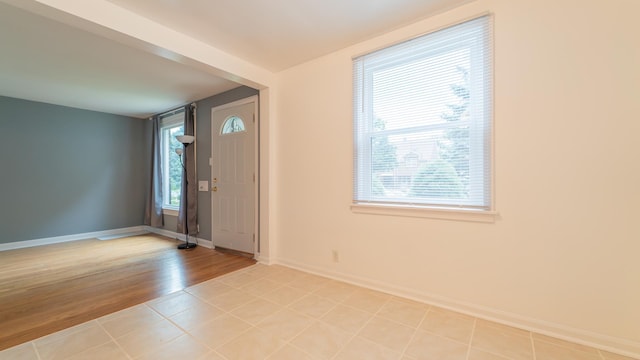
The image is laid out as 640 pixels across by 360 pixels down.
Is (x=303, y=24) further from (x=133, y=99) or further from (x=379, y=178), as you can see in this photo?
(x=133, y=99)

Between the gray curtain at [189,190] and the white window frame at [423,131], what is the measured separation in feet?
10.7

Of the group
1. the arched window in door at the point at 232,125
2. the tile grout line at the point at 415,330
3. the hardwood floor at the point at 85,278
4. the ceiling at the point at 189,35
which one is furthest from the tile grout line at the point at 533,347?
the arched window in door at the point at 232,125

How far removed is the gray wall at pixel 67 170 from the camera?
451cm

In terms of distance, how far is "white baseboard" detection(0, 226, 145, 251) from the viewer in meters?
4.52

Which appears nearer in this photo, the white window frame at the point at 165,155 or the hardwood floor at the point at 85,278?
the hardwood floor at the point at 85,278

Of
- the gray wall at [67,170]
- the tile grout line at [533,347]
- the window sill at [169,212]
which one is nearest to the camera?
the tile grout line at [533,347]

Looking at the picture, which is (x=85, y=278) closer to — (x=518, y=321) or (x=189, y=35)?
(x=189, y=35)

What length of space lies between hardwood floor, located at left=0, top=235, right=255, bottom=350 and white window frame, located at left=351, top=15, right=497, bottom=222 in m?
2.03

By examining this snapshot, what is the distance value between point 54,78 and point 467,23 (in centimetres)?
523

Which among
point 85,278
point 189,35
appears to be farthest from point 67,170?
point 189,35

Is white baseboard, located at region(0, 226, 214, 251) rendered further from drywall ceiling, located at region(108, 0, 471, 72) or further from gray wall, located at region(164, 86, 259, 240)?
drywall ceiling, located at region(108, 0, 471, 72)

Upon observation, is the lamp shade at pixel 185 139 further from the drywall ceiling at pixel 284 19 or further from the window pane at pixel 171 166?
the drywall ceiling at pixel 284 19

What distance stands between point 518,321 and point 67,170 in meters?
7.28

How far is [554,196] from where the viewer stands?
1896 mm
